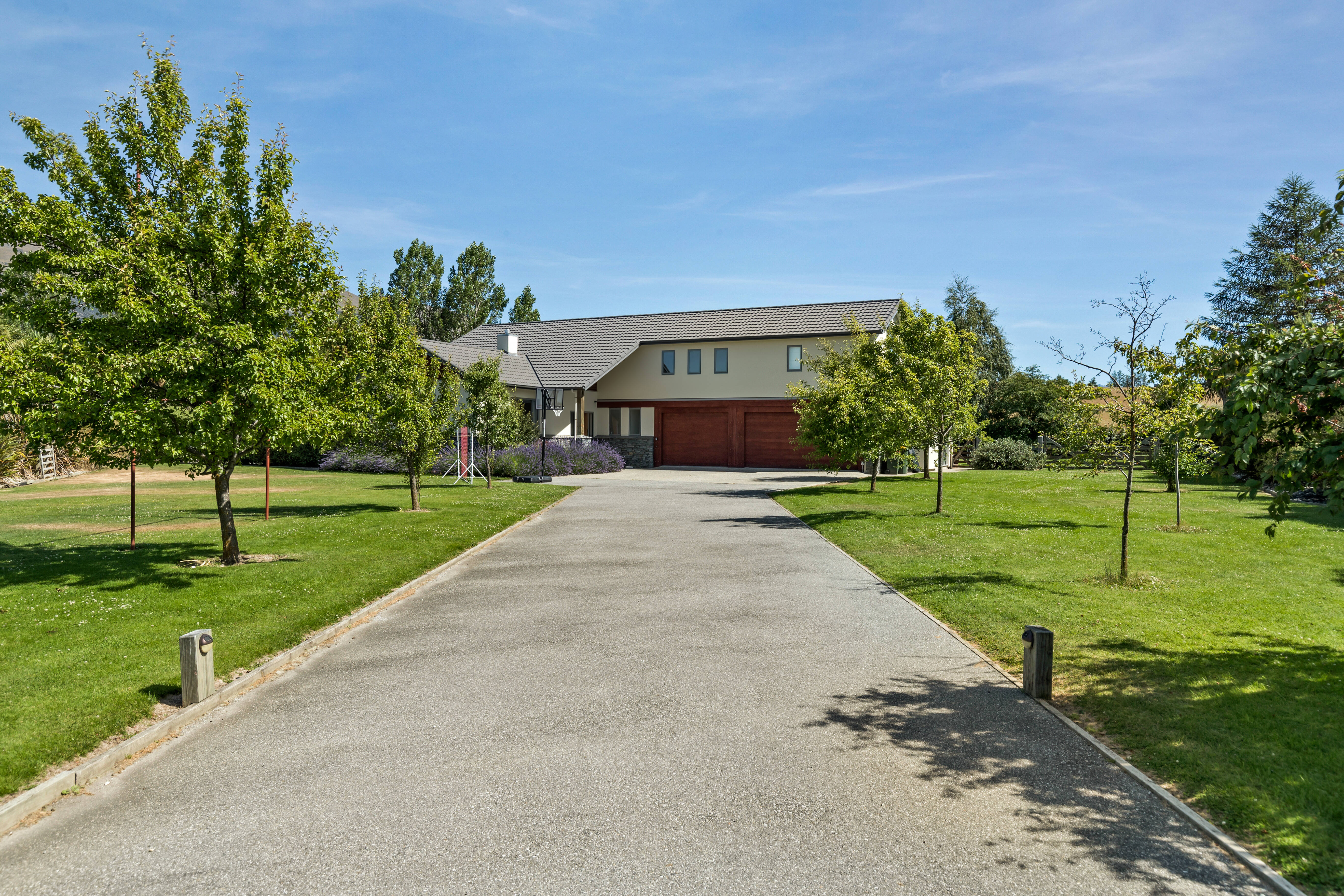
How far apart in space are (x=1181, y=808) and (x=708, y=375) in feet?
123

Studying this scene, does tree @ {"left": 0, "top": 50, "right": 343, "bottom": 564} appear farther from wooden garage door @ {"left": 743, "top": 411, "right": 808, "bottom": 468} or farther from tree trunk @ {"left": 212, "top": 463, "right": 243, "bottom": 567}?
wooden garage door @ {"left": 743, "top": 411, "right": 808, "bottom": 468}

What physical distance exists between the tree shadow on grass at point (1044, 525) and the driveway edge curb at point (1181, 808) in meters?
9.97

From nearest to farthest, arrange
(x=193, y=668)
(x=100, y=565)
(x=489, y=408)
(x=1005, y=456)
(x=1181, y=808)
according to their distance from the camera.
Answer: (x=1181, y=808) < (x=193, y=668) < (x=100, y=565) < (x=489, y=408) < (x=1005, y=456)

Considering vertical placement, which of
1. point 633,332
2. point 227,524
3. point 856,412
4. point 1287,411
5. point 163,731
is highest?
point 633,332

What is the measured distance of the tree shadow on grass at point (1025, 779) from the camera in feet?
13.8

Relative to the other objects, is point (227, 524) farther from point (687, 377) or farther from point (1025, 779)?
point (687, 377)

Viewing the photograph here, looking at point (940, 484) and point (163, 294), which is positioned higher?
point (163, 294)

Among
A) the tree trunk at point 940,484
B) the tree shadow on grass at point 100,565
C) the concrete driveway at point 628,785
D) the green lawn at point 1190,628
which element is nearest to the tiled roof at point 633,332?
the tree trunk at point 940,484

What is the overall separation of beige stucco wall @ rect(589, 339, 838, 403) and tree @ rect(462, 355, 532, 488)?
14348 mm

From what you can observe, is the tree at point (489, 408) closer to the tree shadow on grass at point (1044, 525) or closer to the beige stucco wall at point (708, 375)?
the beige stucco wall at point (708, 375)

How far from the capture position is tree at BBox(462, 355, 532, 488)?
28.0 metres

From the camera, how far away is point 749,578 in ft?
39.1

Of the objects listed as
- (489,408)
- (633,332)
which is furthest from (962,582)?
(633,332)

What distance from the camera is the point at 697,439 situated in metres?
42.3
